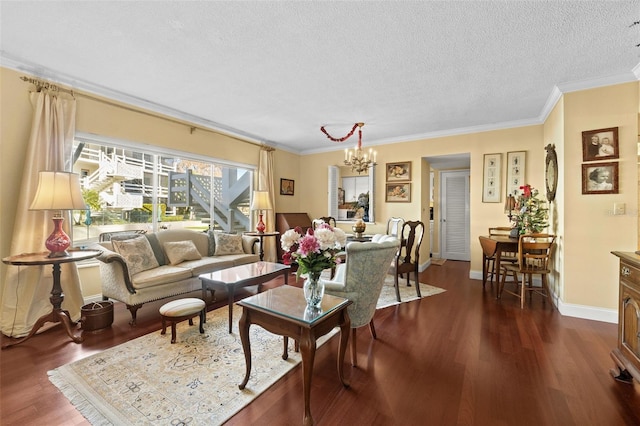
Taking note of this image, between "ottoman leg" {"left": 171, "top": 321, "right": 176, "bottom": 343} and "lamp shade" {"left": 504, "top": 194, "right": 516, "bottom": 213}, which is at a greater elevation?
"lamp shade" {"left": 504, "top": 194, "right": 516, "bottom": 213}

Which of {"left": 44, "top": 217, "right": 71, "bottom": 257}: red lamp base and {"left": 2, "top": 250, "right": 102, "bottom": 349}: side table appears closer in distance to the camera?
{"left": 2, "top": 250, "right": 102, "bottom": 349}: side table

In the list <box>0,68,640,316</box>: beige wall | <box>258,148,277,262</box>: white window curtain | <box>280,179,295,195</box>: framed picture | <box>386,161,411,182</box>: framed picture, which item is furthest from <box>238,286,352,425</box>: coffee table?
<box>280,179,295,195</box>: framed picture

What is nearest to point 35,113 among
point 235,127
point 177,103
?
point 177,103

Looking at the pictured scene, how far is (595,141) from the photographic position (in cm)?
301

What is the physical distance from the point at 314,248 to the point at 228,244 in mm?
3020

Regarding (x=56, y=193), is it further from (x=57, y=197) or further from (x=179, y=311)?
(x=179, y=311)

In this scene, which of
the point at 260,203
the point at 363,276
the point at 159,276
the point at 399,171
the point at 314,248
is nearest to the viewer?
the point at 314,248

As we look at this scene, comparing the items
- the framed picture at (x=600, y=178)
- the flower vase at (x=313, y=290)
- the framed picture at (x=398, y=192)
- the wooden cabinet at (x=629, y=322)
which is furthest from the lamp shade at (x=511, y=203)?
the flower vase at (x=313, y=290)

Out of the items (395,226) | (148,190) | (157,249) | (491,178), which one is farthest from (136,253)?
(491,178)

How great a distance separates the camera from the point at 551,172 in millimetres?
3695

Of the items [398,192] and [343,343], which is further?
[398,192]

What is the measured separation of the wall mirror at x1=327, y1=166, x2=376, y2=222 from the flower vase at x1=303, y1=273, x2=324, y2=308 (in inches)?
160

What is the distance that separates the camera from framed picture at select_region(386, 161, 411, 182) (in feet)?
17.7

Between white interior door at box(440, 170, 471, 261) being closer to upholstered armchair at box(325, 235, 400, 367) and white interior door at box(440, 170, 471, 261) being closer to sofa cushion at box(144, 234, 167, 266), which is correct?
upholstered armchair at box(325, 235, 400, 367)
